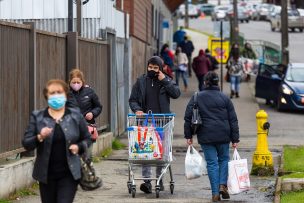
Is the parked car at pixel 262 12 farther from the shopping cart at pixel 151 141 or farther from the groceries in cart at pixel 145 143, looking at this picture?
the groceries in cart at pixel 145 143

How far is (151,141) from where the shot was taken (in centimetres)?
1213

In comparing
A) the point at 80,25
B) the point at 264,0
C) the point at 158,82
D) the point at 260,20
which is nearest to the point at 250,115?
the point at 80,25

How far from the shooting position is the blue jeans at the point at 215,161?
12.1m

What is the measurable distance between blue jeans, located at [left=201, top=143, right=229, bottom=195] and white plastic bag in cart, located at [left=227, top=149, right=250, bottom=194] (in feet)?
0.34

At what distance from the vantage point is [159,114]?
40.5 ft

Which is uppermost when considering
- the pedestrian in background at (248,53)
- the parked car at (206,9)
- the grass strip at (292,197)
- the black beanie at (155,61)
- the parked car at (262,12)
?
the parked car at (206,9)

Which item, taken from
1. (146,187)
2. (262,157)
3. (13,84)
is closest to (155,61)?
(146,187)

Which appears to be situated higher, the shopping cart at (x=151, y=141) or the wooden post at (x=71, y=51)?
the wooden post at (x=71, y=51)

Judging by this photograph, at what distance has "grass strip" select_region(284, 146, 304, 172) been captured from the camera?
50.5 feet

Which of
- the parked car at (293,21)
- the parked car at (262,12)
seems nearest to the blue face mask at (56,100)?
the parked car at (293,21)

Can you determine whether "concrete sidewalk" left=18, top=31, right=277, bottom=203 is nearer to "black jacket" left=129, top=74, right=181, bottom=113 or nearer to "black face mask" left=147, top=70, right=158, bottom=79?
"black jacket" left=129, top=74, right=181, bottom=113

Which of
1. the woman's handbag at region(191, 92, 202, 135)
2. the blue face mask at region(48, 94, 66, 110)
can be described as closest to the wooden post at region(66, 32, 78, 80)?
the woman's handbag at region(191, 92, 202, 135)

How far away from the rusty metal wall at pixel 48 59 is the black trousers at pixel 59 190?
5225mm

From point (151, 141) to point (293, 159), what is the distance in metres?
5.38
